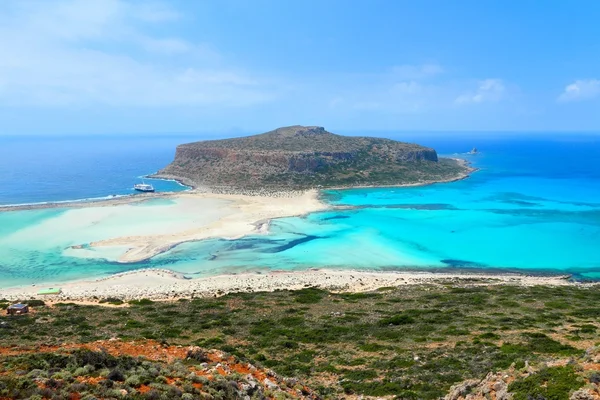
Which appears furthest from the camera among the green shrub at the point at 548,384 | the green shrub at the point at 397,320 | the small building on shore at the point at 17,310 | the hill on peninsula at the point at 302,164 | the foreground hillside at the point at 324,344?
the hill on peninsula at the point at 302,164

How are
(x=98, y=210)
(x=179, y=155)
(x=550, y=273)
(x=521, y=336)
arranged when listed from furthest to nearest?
(x=179, y=155) < (x=98, y=210) < (x=550, y=273) < (x=521, y=336)

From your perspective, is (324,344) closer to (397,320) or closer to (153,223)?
(397,320)

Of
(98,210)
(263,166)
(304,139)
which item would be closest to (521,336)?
(98,210)

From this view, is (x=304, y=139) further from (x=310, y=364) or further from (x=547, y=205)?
(x=310, y=364)

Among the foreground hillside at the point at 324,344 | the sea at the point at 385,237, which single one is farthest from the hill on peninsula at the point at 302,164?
the foreground hillside at the point at 324,344

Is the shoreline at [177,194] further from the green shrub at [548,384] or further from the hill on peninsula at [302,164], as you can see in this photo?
the green shrub at [548,384]

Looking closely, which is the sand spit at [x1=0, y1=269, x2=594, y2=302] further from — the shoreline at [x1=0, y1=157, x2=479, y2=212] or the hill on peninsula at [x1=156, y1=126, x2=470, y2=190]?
the hill on peninsula at [x1=156, y1=126, x2=470, y2=190]
